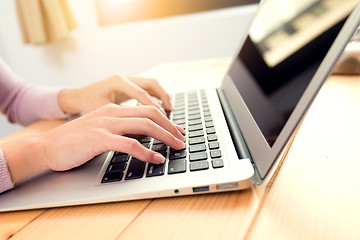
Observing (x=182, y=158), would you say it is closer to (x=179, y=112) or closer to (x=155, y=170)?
(x=155, y=170)

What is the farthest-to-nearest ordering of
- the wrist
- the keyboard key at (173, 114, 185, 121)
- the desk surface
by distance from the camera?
the wrist
the keyboard key at (173, 114, 185, 121)
the desk surface

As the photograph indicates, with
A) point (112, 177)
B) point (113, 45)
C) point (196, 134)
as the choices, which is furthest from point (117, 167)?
point (113, 45)

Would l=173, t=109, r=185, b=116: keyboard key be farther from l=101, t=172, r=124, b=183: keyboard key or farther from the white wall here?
the white wall

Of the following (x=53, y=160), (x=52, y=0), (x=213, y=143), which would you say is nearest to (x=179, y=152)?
(x=213, y=143)

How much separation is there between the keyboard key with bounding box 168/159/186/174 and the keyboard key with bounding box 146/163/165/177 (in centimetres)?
1

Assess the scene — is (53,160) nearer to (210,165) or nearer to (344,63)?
(210,165)

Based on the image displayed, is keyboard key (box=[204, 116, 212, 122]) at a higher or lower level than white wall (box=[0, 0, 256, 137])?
higher

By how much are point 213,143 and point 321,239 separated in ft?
0.65

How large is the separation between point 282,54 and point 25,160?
0.42 meters

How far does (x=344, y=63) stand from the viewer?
77 cm

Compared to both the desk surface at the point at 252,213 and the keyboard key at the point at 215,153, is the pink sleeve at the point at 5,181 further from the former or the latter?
Result: the keyboard key at the point at 215,153

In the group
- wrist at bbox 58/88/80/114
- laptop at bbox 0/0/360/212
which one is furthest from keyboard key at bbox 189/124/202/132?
wrist at bbox 58/88/80/114

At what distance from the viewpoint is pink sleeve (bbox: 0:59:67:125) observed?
2.62ft

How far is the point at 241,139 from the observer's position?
1.55 feet
